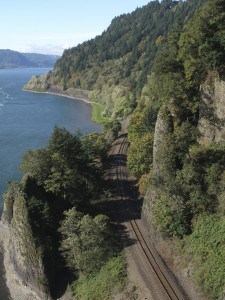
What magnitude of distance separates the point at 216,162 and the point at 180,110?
951cm

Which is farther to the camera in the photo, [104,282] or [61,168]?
[61,168]

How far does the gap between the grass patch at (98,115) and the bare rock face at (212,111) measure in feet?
309

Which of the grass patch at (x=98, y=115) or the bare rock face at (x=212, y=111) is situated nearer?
the bare rock face at (x=212, y=111)

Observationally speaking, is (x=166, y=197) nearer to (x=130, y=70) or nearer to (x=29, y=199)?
(x=29, y=199)

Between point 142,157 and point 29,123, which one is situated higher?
point 142,157

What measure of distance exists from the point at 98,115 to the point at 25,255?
109843mm

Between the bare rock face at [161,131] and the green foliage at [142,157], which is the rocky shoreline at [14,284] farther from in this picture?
the green foliage at [142,157]

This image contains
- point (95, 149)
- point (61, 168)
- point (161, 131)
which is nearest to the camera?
point (161, 131)

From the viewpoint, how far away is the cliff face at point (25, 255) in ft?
148

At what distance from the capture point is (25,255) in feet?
153

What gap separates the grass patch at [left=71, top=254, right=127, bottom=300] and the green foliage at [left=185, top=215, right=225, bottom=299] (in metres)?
7.73

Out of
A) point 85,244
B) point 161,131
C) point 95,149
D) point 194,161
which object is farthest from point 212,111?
point 95,149

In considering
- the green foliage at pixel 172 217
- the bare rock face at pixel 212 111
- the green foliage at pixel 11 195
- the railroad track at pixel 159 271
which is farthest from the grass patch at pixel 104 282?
the bare rock face at pixel 212 111

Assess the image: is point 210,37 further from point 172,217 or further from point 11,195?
point 11,195
